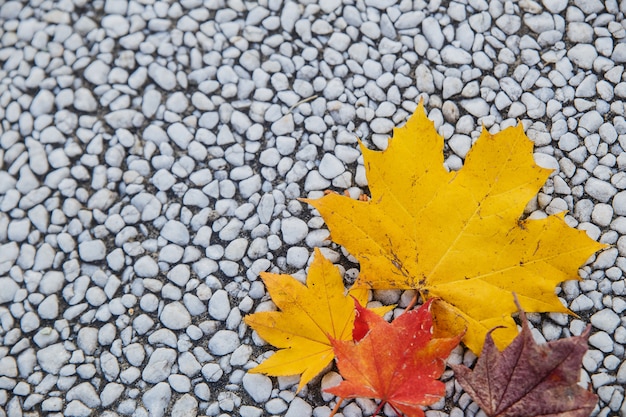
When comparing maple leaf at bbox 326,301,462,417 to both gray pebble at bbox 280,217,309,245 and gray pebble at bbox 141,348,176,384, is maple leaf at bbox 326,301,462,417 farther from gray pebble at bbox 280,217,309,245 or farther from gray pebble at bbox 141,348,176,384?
gray pebble at bbox 141,348,176,384

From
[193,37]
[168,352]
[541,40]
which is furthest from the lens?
→ [193,37]

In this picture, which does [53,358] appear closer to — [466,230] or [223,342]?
[223,342]

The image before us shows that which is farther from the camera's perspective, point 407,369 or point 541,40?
point 541,40

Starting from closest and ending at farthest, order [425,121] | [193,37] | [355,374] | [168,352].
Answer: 1. [355,374]
2. [425,121]
3. [168,352]
4. [193,37]

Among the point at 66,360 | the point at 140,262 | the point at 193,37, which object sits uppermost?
the point at 193,37

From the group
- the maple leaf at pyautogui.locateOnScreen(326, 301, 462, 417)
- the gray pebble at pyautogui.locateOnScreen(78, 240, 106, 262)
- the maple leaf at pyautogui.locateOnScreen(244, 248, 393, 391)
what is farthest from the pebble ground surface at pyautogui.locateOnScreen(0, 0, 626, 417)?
the maple leaf at pyautogui.locateOnScreen(326, 301, 462, 417)

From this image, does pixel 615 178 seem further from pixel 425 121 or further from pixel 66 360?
pixel 66 360

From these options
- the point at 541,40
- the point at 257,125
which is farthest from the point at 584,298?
the point at 257,125
